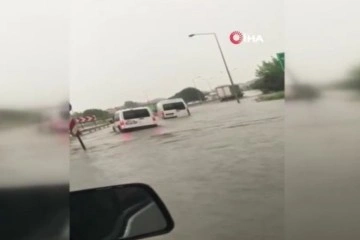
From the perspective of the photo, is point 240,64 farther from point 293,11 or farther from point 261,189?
point 261,189

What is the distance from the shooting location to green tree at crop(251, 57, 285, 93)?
152cm

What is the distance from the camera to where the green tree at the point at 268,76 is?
1516mm

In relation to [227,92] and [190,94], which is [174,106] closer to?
[190,94]

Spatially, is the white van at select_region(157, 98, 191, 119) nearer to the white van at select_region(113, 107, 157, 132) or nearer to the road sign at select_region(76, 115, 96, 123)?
the white van at select_region(113, 107, 157, 132)

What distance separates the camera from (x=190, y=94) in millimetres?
1478

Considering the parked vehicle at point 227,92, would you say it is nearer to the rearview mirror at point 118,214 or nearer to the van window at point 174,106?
the van window at point 174,106

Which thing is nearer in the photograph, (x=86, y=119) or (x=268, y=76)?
(x=86, y=119)

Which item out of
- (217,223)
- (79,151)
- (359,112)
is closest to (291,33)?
(359,112)

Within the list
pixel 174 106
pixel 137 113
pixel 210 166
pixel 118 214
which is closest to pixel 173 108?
pixel 174 106

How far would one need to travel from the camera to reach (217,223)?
1521mm

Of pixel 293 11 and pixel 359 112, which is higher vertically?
pixel 293 11

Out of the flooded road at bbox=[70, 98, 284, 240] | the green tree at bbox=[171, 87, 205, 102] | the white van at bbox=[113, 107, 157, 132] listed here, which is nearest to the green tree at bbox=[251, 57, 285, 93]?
the flooded road at bbox=[70, 98, 284, 240]

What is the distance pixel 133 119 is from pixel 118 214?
282 millimetres

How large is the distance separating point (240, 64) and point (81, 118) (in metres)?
0.50
